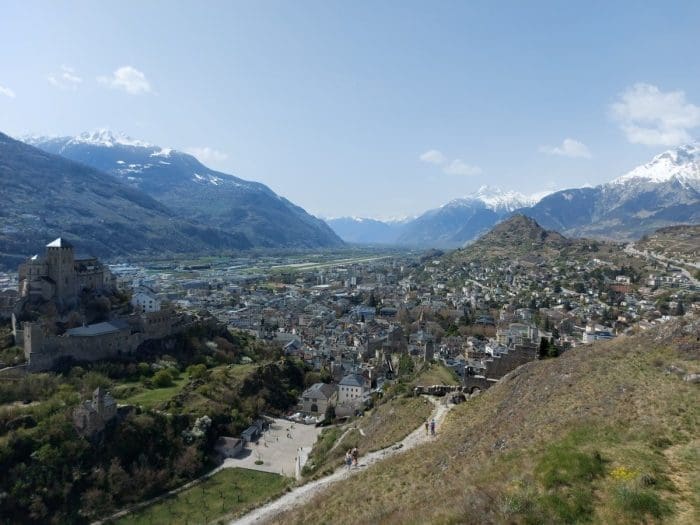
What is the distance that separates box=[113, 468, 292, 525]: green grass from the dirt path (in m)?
5.01

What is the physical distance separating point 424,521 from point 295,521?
8315 mm

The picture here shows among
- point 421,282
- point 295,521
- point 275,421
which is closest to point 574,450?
point 295,521

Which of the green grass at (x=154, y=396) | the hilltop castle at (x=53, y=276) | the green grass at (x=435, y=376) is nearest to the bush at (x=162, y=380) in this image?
the green grass at (x=154, y=396)

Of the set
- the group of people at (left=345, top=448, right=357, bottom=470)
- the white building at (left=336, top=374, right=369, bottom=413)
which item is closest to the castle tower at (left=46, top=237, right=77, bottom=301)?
the white building at (left=336, top=374, right=369, bottom=413)

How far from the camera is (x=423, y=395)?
34.8 m

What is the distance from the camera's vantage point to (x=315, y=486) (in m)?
22.8

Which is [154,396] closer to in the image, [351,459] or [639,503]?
[351,459]

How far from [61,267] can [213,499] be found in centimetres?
2950

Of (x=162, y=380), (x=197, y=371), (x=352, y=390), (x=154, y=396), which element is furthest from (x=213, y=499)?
(x=352, y=390)

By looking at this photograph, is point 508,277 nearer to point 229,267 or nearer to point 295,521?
point 229,267

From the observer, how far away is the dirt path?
70.8 ft

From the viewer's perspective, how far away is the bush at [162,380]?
1747 inches

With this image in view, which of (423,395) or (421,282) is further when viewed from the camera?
(421,282)

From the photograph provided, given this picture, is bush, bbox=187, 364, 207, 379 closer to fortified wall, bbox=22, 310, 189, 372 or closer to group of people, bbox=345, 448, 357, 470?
fortified wall, bbox=22, 310, 189, 372
